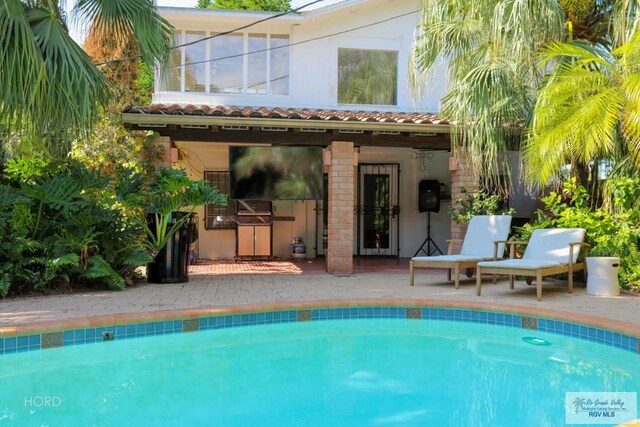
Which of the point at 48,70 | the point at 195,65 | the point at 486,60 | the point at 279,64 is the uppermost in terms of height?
the point at 279,64

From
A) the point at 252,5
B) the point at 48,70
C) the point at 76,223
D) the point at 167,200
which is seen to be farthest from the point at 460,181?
the point at 252,5

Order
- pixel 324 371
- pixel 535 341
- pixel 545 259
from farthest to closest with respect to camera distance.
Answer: pixel 545 259 → pixel 535 341 → pixel 324 371

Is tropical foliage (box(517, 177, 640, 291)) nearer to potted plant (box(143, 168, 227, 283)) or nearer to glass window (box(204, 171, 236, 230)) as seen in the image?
potted plant (box(143, 168, 227, 283))

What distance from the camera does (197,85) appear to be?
38.4 ft

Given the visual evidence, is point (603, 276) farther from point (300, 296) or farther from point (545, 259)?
point (300, 296)

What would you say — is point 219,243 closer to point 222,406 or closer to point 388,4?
point 388,4

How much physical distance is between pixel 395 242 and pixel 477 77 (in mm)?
5870

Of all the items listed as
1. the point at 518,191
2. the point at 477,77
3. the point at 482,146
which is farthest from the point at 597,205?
the point at 518,191

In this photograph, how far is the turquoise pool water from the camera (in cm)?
348

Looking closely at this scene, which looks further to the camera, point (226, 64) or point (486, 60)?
point (226, 64)

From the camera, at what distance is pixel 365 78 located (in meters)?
12.2

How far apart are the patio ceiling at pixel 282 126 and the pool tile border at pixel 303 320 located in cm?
367

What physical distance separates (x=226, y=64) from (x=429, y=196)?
587 cm

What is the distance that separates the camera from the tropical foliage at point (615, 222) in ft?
Answer: 24.5
